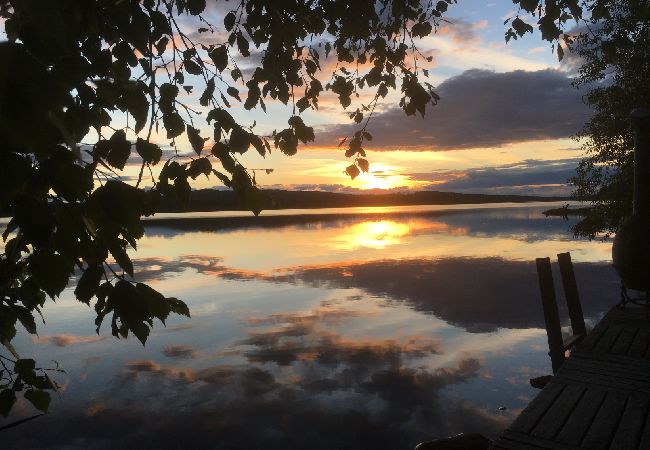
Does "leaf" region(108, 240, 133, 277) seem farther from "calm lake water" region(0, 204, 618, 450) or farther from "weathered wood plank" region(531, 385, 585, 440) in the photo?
"calm lake water" region(0, 204, 618, 450)

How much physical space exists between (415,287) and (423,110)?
1926cm

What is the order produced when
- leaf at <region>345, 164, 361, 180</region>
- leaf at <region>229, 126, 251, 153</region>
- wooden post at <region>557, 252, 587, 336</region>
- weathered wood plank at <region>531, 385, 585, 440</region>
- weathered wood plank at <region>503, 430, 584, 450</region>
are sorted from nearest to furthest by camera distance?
leaf at <region>229, 126, 251, 153</region>, weathered wood plank at <region>503, 430, 584, 450</region>, weathered wood plank at <region>531, 385, 585, 440</region>, leaf at <region>345, 164, 361, 180</region>, wooden post at <region>557, 252, 587, 336</region>

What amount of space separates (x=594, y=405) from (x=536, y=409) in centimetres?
69

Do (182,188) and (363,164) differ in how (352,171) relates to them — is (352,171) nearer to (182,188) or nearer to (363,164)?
(363,164)

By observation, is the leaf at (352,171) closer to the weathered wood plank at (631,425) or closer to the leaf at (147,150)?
the leaf at (147,150)

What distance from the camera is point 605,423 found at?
5.37 metres

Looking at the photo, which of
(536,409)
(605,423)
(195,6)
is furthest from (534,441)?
(195,6)

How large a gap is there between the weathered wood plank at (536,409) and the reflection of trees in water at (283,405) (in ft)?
11.5

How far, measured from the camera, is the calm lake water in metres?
9.58

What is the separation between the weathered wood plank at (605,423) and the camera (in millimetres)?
4986

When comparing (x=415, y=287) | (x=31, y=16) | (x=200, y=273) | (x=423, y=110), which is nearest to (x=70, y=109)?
(x=31, y=16)

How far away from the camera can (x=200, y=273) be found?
26875mm

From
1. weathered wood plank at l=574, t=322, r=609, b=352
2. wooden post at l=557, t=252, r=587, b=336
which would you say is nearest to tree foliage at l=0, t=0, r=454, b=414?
weathered wood plank at l=574, t=322, r=609, b=352

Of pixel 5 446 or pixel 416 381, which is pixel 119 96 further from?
pixel 416 381
